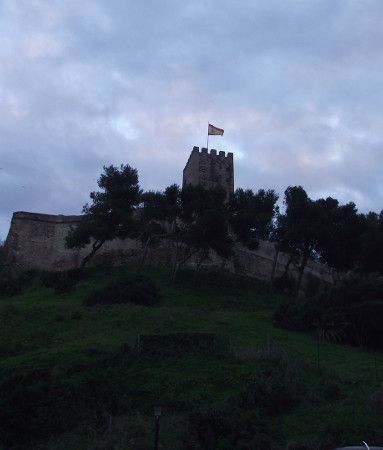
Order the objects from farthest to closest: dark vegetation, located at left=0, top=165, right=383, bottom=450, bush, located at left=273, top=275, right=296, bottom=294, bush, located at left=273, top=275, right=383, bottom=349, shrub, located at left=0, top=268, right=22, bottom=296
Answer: bush, located at left=273, top=275, right=296, bottom=294
shrub, located at left=0, top=268, right=22, bottom=296
bush, located at left=273, top=275, right=383, bottom=349
dark vegetation, located at left=0, top=165, right=383, bottom=450

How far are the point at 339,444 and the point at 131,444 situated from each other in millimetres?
4159

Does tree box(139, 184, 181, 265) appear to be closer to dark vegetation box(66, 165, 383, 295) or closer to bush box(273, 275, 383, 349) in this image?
dark vegetation box(66, 165, 383, 295)

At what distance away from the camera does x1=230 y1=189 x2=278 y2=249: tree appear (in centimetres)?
3341

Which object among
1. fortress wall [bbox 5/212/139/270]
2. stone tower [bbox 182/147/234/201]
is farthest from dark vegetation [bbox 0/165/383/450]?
stone tower [bbox 182/147/234/201]

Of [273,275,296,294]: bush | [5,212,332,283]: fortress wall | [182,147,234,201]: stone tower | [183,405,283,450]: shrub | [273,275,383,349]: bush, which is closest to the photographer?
[183,405,283,450]: shrub

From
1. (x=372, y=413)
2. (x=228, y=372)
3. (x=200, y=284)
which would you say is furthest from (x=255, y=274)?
(x=372, y=413)

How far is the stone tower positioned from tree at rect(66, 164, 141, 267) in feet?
28.4

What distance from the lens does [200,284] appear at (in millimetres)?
33750

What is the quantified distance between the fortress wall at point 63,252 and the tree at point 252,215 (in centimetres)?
482

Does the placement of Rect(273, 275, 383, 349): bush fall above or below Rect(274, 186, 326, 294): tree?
below

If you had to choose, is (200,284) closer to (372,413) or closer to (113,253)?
(113,253)

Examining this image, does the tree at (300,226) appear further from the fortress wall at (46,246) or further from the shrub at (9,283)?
the shrub at (9,283)

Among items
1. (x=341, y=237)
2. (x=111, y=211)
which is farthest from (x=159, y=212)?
(x=341, y=237)

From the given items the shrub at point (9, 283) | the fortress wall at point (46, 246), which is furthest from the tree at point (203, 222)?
the shrub at point (9, 283)
